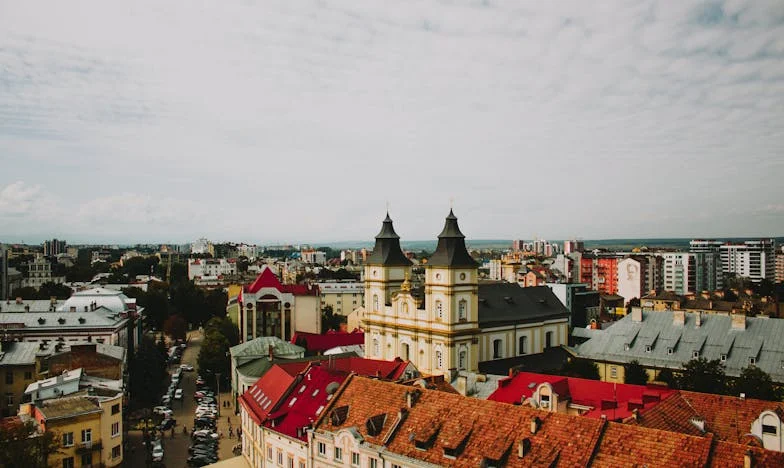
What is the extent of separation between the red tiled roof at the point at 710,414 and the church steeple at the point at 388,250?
116 ft

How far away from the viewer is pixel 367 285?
68.9 m

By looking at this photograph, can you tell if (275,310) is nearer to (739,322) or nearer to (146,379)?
(146,379)

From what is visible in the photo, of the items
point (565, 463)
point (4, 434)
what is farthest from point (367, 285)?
point (565, 463)

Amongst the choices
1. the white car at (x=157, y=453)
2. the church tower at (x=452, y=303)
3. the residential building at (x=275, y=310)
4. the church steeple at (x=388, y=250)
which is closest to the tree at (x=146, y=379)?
the white car at (x=157, y=453)

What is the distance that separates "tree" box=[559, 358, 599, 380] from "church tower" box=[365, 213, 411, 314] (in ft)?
58.9

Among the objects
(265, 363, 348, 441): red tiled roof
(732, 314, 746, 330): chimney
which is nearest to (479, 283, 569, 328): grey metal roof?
(732, 314, 746, 330): chimney

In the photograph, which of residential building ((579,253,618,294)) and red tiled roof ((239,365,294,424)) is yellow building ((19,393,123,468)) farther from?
residential building ((579,253,618,294))

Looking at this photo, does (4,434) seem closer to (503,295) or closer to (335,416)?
(335,416)

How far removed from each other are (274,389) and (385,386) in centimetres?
1324

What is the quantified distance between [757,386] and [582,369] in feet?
51.4

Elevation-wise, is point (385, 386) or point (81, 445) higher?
point (385, 386)

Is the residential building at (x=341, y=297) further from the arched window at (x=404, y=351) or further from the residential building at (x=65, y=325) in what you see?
the arched window at (x=404, y=351)

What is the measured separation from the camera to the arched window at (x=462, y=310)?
6022 cm

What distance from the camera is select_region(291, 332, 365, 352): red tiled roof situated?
83125mm
